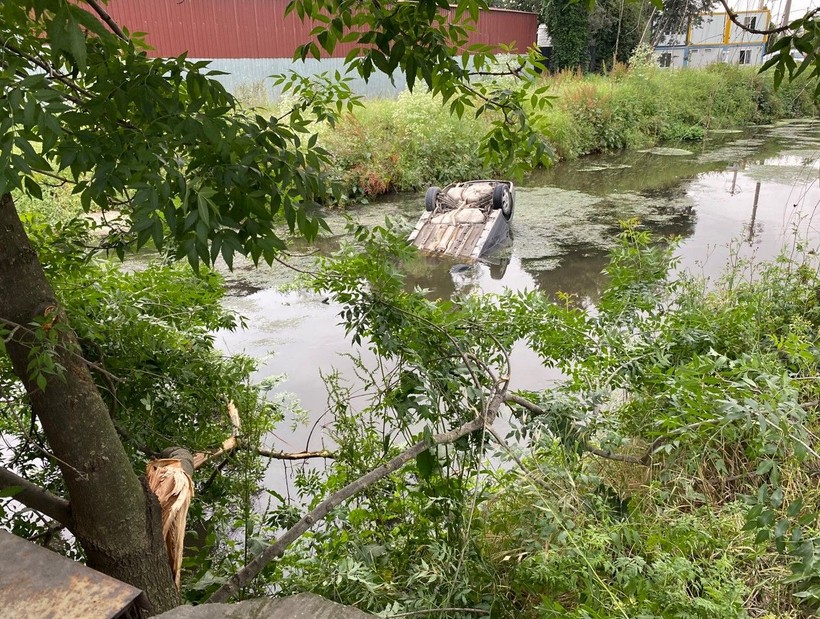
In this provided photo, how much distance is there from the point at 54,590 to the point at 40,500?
953 millimetres

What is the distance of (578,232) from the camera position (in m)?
9.23

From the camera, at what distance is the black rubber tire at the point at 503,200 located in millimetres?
8617

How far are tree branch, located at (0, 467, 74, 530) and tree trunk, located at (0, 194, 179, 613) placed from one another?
0.06 meters

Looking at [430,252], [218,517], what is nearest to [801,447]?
[218,517]

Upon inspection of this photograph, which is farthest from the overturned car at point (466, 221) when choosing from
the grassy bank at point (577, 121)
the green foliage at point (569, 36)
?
the green foliage at point (569, 36)

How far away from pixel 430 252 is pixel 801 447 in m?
6.89

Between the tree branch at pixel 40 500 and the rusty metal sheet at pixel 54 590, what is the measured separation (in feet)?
2.68

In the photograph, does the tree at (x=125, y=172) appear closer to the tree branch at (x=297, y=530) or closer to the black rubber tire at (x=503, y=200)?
the tree branch at (x=297, y=530)

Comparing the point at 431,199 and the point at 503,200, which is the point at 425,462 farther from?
the point at 431,199

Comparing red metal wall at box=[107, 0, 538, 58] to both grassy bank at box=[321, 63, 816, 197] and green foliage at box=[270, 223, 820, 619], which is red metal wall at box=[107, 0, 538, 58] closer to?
grassy bank at box=[321, 63, 816, 197]

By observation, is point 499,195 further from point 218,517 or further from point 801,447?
point 801,447

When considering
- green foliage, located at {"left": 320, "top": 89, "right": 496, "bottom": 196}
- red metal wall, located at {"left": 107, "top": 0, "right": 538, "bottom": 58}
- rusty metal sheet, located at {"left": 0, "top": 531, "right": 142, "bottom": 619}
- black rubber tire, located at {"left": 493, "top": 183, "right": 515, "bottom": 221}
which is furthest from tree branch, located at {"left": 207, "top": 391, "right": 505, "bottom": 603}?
red metal wall, located at {"left": 107, "top": 0, "right": 538, "bottom": 58}

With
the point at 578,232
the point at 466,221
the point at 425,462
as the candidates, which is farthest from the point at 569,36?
Answer: the point at 425,462

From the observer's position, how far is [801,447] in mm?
1551
